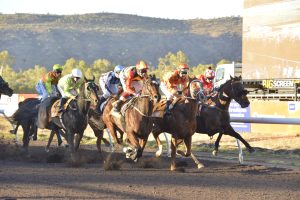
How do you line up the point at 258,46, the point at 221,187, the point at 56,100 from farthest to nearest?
the point at 258,46, the point at 56,100, the point at 221,187

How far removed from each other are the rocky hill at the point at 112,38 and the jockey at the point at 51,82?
348ft

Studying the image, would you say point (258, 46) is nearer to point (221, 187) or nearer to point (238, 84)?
point (238, 84)

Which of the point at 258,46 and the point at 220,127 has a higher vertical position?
the point at 258,46

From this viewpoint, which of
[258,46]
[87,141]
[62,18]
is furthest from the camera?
[62,18]

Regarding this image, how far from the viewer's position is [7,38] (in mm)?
135500

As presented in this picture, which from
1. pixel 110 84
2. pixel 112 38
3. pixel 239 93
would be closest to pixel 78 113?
pixel 110 84

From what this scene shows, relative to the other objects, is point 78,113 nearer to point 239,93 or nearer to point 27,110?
point 239,93

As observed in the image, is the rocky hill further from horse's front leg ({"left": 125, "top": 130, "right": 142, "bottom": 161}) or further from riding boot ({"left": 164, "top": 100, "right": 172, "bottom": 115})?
horse's front leg ({"left": 125, "top": 130, "right": 142, "bottom": 161})

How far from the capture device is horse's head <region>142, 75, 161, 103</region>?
46.3ft

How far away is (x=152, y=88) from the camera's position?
14203 mm

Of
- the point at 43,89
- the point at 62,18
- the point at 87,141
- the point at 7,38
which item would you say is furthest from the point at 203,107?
the point at 62,18

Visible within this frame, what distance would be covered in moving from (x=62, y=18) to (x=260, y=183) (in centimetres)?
15250

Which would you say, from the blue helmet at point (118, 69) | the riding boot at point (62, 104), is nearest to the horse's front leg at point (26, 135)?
the riding boot at point (62, 104)

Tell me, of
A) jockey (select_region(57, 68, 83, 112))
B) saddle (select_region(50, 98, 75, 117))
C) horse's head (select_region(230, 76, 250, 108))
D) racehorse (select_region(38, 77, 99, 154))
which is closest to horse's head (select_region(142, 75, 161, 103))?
racehorse (select_region(38, 77, 99, 154))
